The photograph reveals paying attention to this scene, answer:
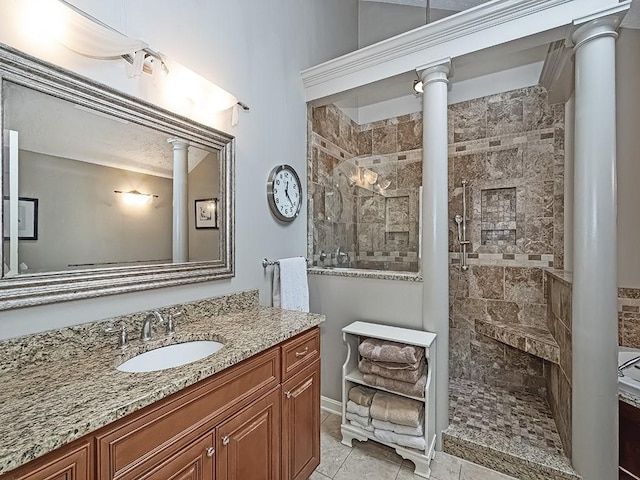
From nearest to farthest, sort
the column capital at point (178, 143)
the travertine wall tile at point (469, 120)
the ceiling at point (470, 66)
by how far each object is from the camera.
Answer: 1. the column capital at point (178, 143)
2. the ceiling at point (470, 66)
3. the travertine wall tile at point (469, 120)

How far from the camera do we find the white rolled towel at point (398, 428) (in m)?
1.85

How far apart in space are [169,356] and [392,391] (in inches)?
52.2

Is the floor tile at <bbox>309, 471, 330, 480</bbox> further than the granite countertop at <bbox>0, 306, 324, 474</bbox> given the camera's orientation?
Yes

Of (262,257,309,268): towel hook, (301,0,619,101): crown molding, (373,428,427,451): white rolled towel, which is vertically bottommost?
(373,428,427,451): white rolled towel

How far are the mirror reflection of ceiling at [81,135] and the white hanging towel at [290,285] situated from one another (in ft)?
3.05

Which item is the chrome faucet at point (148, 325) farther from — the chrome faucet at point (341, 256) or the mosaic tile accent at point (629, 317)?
the mosaic tile accent at point (629, 317)

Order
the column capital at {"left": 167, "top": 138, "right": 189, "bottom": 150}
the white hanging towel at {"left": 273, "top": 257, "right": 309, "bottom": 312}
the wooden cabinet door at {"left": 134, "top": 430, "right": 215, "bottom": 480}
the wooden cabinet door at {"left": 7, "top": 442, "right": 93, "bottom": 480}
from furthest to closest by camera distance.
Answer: the white hanging towel at {"left": 273, "top": 257, "right": 309, "bottom": 312} < the column capital at {"left": 167, "top": 138, "right": 189, "bottom": 150} < the wooden cabinet door at {"left": 134, "top": 430, "right": 215, "bottom": 480} < the wooden cabinet door at {"left": 7, "top": 442, "right": 93, "bottom": 480}

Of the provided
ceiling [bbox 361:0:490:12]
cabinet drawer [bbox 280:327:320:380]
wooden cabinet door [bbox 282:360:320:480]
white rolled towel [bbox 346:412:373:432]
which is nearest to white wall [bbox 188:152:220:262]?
cabinet drawer [bbox 280:327:320:380]

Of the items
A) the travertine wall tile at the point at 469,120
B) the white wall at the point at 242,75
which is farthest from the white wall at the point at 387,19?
the travertine wall tile at the point at 469,120

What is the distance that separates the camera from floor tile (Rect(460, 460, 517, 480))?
1.80 m

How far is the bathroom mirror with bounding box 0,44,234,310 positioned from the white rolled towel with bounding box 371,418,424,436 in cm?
136

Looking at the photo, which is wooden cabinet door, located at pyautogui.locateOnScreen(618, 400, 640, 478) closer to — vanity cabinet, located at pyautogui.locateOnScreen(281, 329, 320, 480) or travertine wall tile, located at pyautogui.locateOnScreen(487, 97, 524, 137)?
vanity cabinet, located at pyautogui.locateOnScreen(281, 329, 320, 480)

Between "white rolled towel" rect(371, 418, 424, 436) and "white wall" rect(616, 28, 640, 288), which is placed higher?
"white wall" rect(616, 28, 640, 288)

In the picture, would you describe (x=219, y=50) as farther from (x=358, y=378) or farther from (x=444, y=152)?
(x=358, y=378)
